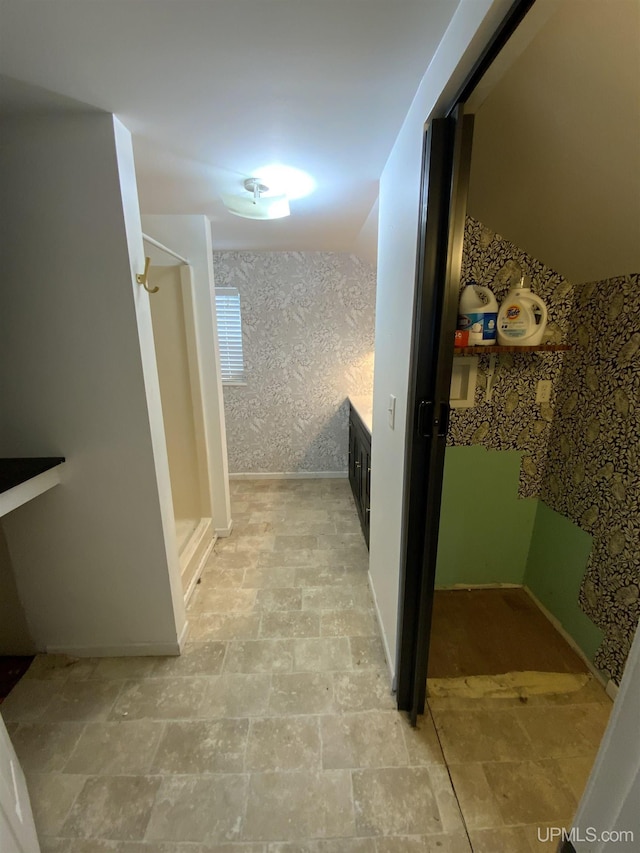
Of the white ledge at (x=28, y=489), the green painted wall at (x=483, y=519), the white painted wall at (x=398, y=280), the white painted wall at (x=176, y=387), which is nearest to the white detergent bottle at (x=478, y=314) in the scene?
the white painted wall at (x=398, y=280)

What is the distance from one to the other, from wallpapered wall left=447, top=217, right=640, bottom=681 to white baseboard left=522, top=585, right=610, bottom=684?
2.1 inches

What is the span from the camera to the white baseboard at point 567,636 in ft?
5.15

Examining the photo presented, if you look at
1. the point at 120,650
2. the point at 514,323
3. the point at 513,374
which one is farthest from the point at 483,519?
the point at 120,650

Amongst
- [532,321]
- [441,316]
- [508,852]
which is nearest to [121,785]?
[508,852]

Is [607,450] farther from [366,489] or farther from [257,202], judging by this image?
[257,202]

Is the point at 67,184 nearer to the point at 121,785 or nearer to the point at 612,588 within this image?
the point at 121,785

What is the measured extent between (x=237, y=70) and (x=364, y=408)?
2287mm

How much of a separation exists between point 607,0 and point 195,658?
2554mm

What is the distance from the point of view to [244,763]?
1.26 meters

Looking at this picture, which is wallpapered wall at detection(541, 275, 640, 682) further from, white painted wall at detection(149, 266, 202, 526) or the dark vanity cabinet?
white painted wall at detection(149, 266, 202, 526)

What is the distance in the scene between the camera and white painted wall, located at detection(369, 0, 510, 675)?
2.63 feet

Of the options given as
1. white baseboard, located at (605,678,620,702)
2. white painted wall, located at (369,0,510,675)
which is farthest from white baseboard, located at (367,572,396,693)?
white baseboard, located at (605,678,620,702)

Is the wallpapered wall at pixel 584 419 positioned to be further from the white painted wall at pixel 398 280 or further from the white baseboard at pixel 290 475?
the white baseboard at pixel 290 475

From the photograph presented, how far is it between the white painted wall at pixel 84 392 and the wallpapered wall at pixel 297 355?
2.01 meters
